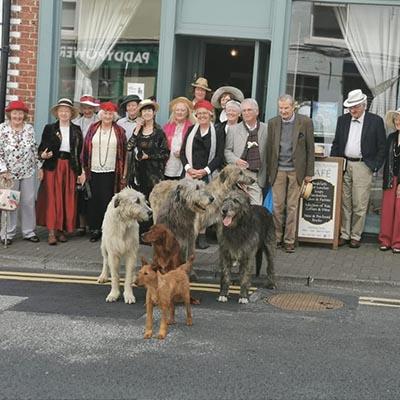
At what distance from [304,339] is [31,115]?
729cm

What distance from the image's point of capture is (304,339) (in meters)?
6.65

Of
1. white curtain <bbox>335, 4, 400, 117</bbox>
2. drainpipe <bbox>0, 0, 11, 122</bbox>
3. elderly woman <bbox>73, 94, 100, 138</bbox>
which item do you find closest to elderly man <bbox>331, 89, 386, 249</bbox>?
white curtain <bbox>335, 4, 400, 117</bbox>

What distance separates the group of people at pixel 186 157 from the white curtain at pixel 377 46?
0.75 metres

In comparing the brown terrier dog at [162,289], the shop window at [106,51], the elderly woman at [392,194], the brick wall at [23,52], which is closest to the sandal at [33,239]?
the brick wall at [23,52]

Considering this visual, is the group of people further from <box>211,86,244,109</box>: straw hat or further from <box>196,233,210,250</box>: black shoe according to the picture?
<box>211,86,244,109</box>: straw hat

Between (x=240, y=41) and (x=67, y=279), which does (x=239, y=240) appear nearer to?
(x=67, y=279)

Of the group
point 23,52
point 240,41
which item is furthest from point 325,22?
point 23,52

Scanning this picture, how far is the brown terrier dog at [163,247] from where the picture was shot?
7.33 metres

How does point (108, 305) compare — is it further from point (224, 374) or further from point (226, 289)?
point (224, 374)

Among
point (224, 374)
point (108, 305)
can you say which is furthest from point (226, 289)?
point (224, 374)

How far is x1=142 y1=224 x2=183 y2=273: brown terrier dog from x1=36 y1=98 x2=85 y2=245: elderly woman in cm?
358

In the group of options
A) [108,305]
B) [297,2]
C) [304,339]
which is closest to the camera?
[304,339]

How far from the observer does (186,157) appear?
1008 centimetres

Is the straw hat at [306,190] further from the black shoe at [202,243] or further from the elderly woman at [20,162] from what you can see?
the elderly woman at [20,162]
